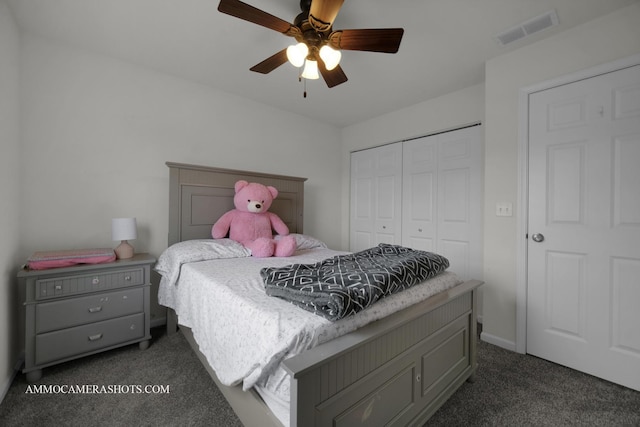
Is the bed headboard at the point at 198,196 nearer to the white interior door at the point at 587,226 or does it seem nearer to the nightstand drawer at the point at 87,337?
the nightstand drawer at the point at 87,337

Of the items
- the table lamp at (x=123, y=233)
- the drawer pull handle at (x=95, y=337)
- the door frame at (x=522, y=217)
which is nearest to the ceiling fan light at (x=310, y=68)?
the door frame at (x=522, y=217)

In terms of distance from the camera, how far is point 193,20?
5.96 feet

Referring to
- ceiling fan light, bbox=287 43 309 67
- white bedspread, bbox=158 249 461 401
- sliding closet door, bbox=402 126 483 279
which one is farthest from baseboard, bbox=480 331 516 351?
ceiling fan light, bbox=287 43 309 67

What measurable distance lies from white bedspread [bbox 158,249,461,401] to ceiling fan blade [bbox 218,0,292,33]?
143 cm

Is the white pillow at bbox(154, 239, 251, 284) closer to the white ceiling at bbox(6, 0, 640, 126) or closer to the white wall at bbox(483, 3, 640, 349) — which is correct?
the white ceiling at bbox(6, 0, 640, 126)

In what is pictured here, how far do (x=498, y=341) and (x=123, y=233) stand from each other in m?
3.18

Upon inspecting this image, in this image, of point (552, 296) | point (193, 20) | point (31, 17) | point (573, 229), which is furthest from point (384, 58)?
point (31, 17)

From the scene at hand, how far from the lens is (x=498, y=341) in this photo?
2223mm

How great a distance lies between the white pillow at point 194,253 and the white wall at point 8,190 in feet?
2.73

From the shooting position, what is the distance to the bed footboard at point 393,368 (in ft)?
2.82

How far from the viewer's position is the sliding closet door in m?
2.73

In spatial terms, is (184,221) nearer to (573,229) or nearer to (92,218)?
(92,218)

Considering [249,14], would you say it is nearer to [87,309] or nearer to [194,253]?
[194,253]

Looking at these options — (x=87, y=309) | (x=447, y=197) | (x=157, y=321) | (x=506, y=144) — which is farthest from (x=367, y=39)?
(x=157, y=321)
